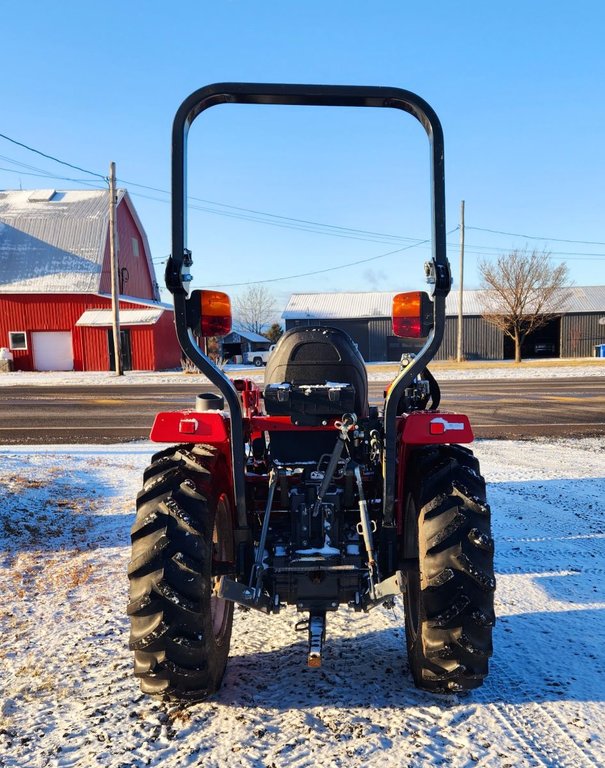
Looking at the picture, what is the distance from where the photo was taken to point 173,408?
13758 mm

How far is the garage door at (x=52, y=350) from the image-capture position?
3053 cm

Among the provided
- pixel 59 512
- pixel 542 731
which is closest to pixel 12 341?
pixel 59 512

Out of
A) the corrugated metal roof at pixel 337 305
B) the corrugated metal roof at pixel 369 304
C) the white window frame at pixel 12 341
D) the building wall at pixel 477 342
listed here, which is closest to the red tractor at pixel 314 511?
the white window frame at pixel 12 341

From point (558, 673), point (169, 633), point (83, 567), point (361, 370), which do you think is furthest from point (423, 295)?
point (83, 567)

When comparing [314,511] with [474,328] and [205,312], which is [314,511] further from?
[474,328]

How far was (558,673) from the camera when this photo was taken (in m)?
2.80

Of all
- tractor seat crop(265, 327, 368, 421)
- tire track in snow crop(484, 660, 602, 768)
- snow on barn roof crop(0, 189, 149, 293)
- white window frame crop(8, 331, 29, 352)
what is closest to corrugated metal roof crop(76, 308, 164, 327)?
snow on barn roof crop(0, 189, 149, 293)

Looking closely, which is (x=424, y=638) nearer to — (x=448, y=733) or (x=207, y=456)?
(x=448, y=733)

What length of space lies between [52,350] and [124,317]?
4927mm

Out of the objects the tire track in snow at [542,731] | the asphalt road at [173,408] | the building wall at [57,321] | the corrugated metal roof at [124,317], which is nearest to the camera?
the tire track in snow at [542,731]

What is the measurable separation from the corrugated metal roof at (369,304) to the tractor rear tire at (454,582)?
36.8 meters

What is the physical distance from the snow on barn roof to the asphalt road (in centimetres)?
1177

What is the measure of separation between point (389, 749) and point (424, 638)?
1.48 ft

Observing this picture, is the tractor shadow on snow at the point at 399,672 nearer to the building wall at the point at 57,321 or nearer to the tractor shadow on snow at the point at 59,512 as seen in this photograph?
the tractor shadow on snow at the point at 59,512
